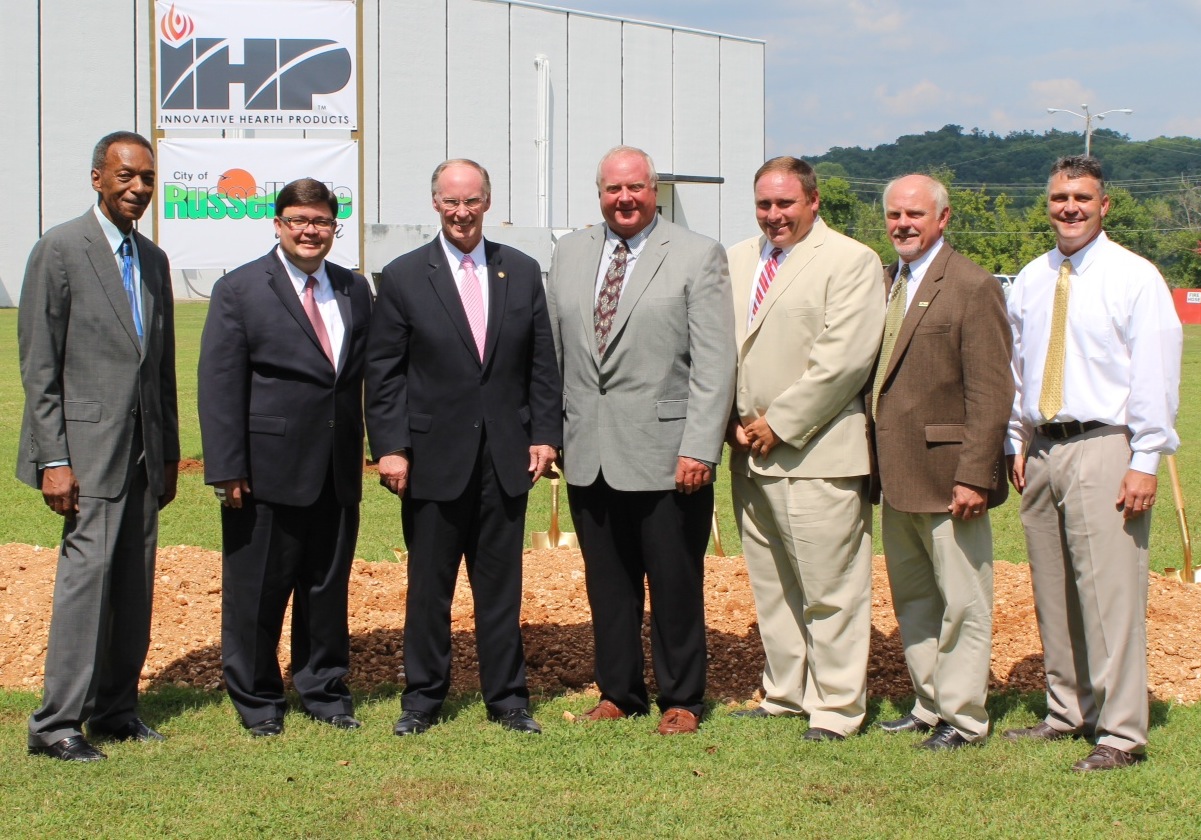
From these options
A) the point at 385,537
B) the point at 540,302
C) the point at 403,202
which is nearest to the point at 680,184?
the point at 403,202

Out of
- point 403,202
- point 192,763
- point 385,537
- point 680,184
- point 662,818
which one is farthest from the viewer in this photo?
point 680,184

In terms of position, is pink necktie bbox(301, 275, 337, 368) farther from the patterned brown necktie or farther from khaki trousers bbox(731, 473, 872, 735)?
khaki trousers bbox(731, 473, 872, 735)

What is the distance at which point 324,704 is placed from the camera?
558cm

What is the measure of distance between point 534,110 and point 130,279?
41142 millimetres

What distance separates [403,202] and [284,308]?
38.5 meters

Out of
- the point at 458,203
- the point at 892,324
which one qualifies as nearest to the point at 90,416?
the point at 458,203

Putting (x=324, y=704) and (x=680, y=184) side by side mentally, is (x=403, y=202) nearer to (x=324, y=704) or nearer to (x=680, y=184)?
(x=680, y=184)

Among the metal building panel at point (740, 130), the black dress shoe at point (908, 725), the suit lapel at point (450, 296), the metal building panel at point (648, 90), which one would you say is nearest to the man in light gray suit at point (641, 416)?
the suit lapel at point (450, 296)

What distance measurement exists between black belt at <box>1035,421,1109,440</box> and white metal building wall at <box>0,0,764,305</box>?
31.9 m

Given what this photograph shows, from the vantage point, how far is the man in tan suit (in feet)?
17.2

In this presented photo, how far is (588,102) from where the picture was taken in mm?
46250

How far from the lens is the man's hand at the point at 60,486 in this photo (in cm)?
501

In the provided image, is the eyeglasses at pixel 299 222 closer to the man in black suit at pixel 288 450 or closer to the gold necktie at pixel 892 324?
the man in black suit at pixel 288 450

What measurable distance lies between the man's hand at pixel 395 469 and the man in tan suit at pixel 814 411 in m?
1.42
